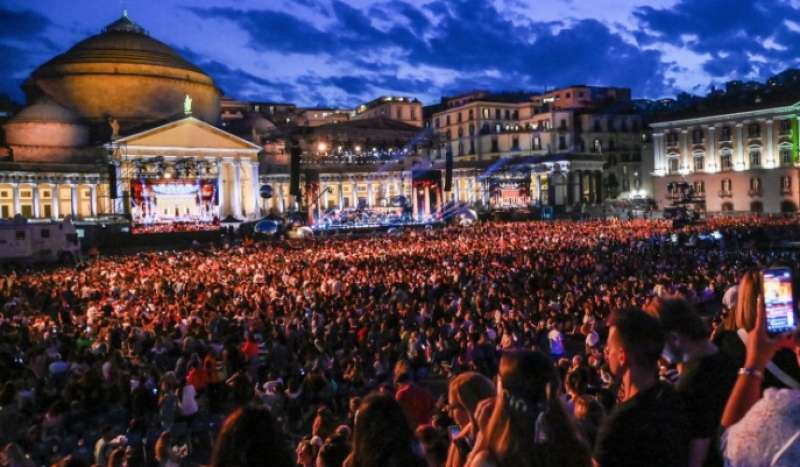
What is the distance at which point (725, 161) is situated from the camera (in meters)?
75.3

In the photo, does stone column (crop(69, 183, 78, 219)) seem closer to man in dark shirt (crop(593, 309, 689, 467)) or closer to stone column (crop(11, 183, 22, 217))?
stone column (crop(11, 183, 22, 217))

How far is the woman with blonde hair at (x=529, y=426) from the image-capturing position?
324 cm

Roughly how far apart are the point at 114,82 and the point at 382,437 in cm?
8392

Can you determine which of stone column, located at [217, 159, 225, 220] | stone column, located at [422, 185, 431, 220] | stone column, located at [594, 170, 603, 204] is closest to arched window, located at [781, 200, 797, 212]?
stone column, located at [594, 170, 603, 204]

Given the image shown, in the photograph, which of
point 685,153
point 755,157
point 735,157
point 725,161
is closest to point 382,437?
point 755,157

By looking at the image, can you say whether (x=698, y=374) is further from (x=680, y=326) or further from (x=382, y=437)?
(x=382, y=437)

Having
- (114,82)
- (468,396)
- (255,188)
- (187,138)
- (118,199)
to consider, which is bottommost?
(468,396)

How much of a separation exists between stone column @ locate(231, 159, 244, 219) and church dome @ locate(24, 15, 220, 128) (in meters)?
9.96

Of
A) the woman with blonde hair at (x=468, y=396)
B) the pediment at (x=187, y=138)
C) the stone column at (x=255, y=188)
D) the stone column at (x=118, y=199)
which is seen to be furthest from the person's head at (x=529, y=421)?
the stone column at (x=255, y=188)

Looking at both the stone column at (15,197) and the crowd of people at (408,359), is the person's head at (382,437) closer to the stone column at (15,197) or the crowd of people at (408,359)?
the crowd of people at (408,359)

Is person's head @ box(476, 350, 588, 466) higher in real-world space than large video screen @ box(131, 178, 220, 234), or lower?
lower

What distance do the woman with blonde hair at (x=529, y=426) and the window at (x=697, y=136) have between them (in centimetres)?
8151

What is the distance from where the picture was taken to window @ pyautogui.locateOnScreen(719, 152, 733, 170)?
245 ft

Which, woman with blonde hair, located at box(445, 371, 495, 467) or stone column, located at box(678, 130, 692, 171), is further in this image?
stone column, located at box(678, 130, 692, 171)
